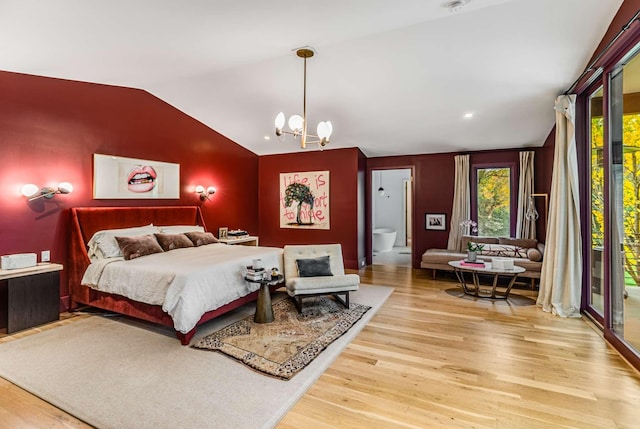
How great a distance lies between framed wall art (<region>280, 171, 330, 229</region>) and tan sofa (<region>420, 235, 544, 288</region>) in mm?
2300

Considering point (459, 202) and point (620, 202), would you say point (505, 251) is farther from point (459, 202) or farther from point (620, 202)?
point (620, 202)

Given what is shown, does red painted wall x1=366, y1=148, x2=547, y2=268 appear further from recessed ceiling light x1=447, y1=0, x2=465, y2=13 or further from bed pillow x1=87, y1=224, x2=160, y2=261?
bed pillow x1=87, y1=224, x2=160, y2=261

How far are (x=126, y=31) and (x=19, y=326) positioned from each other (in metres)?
3.28

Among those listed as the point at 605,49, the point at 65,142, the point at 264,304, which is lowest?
the point at 264,304

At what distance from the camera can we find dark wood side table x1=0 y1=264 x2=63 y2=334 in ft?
11.1

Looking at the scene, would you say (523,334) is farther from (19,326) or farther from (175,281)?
(19,326)

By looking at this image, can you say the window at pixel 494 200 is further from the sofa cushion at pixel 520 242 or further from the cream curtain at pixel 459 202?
the sofa cushion at pixel 520 242

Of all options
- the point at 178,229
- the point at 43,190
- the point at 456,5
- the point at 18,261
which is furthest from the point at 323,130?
the point at 18,261

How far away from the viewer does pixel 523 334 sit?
3361 millimetres

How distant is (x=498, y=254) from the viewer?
5484 millimetres

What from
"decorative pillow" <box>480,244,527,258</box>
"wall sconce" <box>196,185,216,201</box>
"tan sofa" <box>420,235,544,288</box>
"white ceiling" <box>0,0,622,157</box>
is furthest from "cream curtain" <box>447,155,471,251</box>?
→ "wall sconce" <box>196,185,216,201</box>

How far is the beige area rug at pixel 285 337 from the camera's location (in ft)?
8.96

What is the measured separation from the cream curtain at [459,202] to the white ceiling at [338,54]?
0.87m

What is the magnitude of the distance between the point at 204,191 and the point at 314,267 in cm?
302
